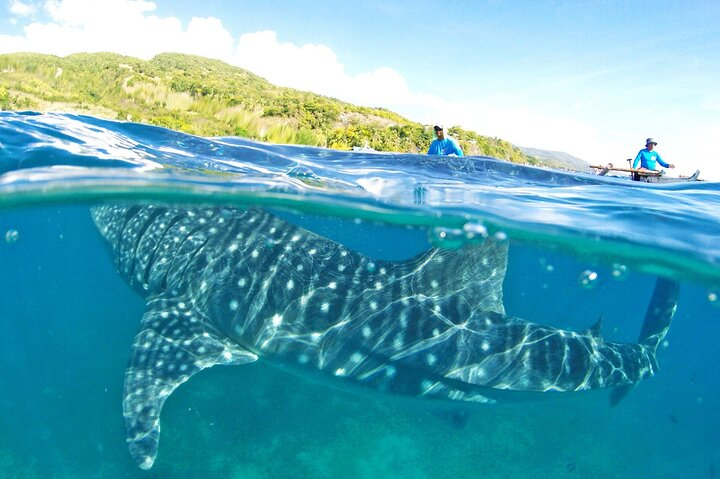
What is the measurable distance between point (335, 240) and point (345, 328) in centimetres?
425

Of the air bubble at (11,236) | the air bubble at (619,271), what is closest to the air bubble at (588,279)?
the air bubble at (619,271)

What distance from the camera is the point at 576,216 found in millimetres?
9250

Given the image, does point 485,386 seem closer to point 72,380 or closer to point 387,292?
point 387,292

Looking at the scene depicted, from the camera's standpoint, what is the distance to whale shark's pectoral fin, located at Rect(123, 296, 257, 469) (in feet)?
17.7

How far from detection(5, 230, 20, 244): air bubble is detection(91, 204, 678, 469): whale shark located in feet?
34.7

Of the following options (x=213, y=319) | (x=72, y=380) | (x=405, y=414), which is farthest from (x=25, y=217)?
(x=405, y=414)

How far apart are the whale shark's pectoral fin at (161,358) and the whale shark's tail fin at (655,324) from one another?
230 inches

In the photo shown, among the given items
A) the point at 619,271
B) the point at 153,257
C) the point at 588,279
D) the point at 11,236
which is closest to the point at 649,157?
the point at 619,271

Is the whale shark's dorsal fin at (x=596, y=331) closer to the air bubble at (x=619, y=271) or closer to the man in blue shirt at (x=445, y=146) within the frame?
the man in blue shirt at (x=445, y=146)

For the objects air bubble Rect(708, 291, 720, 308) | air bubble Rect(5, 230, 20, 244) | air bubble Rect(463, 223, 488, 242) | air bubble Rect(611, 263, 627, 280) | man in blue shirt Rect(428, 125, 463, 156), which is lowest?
air bubble Rect(5, 230, 20, 244)

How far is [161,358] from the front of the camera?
603cm

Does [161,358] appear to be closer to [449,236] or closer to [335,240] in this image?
[335,240]

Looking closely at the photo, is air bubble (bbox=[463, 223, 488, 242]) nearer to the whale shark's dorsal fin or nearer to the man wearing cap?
the whale shark's dorsal fin

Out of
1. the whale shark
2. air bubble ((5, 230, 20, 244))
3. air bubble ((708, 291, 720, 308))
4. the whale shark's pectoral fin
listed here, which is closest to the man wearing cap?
air bubble ((708, 291, 720, 308))
